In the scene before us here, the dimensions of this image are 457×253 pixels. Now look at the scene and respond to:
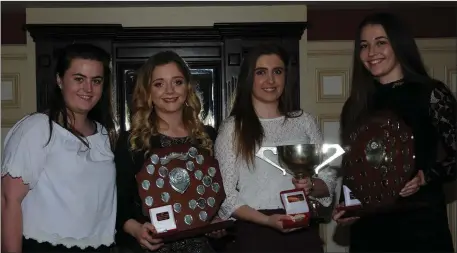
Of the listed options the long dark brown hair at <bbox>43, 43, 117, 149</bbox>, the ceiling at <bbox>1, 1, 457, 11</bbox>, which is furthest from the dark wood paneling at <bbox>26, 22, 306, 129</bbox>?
the long dark brown hair at <bbox>43, 43, 117, 149</bbox>

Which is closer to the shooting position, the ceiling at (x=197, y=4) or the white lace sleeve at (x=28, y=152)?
the white lace sleeve at (x=28, y=152)

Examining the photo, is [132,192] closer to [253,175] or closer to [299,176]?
[253,175]

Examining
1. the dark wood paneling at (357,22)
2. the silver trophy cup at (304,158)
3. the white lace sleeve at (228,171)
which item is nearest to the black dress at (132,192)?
the white lace sleeve at (228,171)

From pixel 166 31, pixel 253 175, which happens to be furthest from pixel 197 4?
pixel 253 175

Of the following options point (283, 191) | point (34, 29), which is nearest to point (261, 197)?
point (283, 191)

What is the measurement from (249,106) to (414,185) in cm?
49

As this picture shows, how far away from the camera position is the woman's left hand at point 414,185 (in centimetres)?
155

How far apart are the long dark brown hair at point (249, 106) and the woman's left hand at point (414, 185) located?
380 mm

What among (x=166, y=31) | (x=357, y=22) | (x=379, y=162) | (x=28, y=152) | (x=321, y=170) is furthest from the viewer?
(x=166, y=31)

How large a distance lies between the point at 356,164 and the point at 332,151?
0.08 m

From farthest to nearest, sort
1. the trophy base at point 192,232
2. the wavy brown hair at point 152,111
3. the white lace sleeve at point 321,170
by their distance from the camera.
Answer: the white lace sleeve at point 321,170
the wavy brown hair at point 152,111
the trophy base at point 192,232

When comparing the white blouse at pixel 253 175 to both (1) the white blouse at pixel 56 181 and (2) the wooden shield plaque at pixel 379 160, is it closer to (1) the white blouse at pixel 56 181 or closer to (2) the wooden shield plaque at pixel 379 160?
(2) the wooden shield plaque at pixel 379 160

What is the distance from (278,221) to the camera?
1597 mm

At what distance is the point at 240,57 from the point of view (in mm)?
2105
